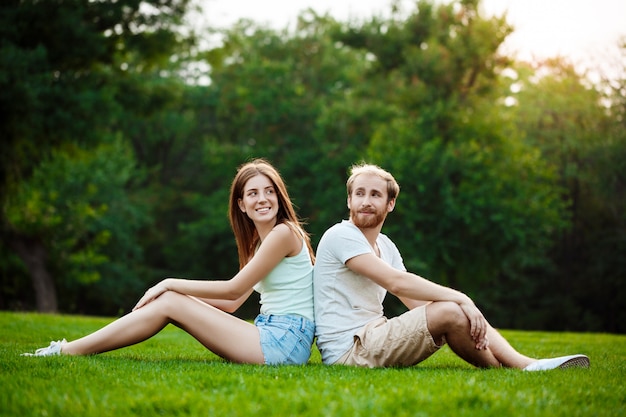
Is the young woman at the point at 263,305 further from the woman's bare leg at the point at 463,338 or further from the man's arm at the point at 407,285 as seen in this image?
the woman's bare leg at the point at 463,338

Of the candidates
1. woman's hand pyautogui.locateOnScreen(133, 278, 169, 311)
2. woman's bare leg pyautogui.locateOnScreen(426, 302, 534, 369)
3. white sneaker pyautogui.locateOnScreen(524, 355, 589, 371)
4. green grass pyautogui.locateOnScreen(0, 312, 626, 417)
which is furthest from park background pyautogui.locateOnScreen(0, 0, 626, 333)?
white sneaker pyautogui.locateOnScreen(524, 355, 589, 371)

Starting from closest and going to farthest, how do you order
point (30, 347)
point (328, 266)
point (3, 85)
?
point (328, 266)
point (30, 347)
point (3, 85)

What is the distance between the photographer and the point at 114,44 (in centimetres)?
2073

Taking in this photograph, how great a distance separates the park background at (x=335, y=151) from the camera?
20875mm

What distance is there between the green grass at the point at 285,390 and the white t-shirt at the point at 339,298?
0.29 meters

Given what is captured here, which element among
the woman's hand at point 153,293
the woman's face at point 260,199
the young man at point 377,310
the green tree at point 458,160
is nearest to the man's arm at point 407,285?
the young man at point 377,310

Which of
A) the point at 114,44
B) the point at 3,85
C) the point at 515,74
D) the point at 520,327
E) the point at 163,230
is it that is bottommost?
the point at 520,327

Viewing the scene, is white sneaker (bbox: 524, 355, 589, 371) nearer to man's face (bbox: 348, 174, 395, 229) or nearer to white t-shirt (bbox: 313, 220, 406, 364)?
white t-shirt (bbox: 313, 220, 406, 364)

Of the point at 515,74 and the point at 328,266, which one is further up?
the point at 515,74

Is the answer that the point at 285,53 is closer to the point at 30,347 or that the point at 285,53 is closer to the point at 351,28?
the point at 351,28

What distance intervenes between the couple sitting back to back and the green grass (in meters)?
0.22

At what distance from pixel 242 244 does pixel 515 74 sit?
31589mm

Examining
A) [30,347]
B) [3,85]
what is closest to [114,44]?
[3,85]

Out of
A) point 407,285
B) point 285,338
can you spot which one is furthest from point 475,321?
point 285,338
